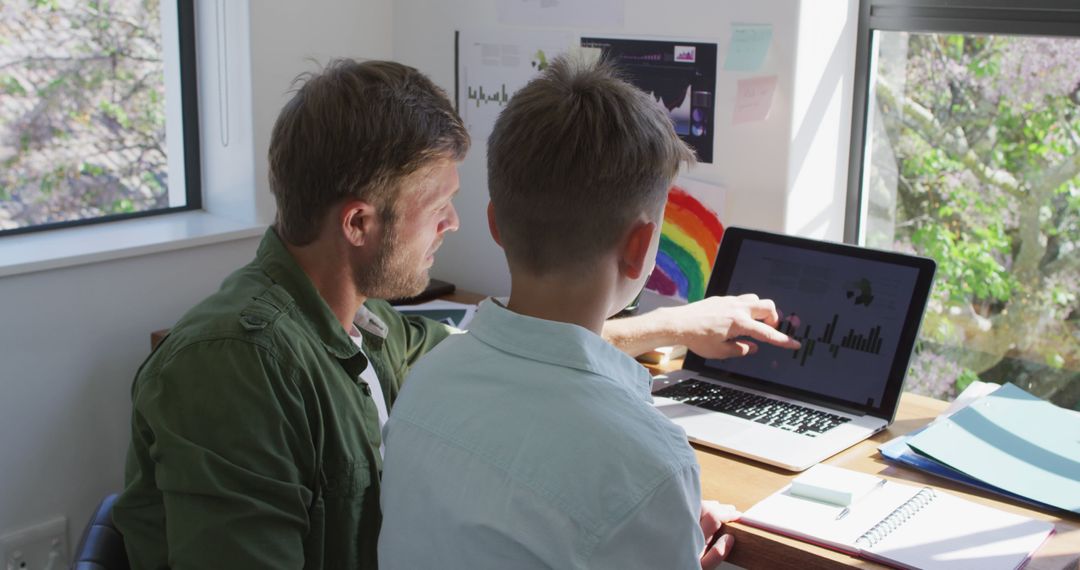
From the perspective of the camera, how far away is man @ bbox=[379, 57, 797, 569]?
91 cm

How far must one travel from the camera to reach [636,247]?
107 centimetres

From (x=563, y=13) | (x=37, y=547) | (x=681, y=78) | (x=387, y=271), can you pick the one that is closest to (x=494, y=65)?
(x=563, y=13)

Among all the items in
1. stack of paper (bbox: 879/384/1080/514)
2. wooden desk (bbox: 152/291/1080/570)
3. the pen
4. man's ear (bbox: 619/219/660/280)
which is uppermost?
man's ear (bbox: 619/219/660/280)

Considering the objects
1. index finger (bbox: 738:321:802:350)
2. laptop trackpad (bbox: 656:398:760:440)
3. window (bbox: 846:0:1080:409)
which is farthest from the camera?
window (bbox: 846:0:1080:409)

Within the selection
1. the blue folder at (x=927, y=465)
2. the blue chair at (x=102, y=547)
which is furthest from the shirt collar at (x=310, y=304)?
the blue folder at (x=927, y=465)

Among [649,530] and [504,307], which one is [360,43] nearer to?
[504,307]

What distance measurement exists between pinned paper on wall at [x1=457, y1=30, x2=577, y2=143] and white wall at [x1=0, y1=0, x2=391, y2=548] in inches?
11.1

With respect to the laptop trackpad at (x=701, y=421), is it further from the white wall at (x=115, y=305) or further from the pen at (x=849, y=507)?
the white wall at (x=115, y=305)

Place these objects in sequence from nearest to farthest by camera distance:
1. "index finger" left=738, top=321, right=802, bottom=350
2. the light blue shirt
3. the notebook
A: the light blue shirt → the notebook → "index finger" left=738, top=321, right=802, bottom=350

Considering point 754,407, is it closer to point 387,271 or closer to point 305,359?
point 387,271

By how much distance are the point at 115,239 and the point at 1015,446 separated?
1.77 metres

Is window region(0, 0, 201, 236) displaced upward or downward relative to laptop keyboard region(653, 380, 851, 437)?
upward

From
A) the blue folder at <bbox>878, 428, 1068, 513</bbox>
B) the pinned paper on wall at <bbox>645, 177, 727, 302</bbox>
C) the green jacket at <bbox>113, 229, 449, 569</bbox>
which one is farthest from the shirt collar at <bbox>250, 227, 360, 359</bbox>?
the pinned paper on wall at <bbox>645, 177, 727, 302</bbox>

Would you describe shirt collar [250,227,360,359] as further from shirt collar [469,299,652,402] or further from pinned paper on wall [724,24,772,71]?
pinned paper on wall [724,24,772,71]
